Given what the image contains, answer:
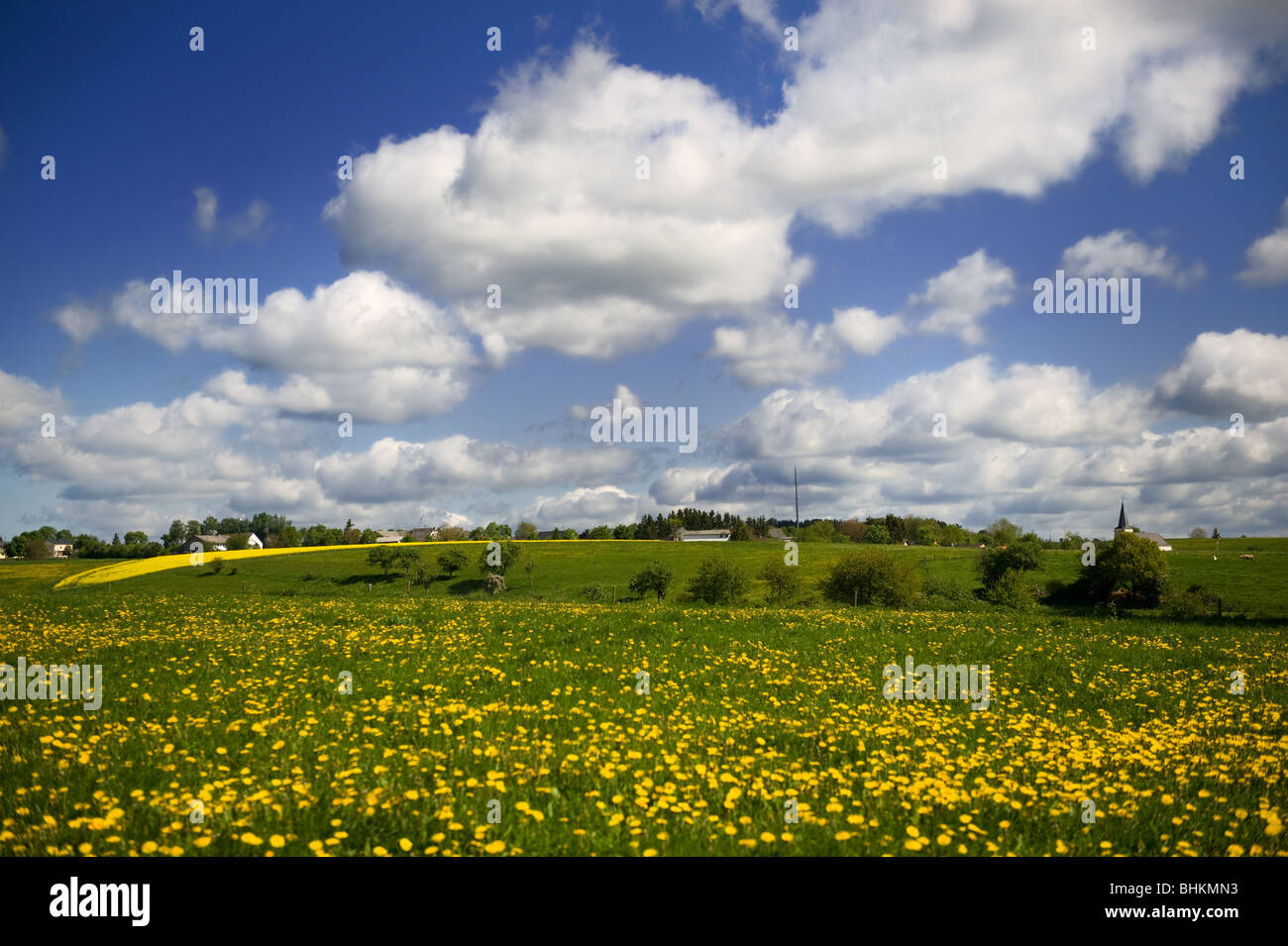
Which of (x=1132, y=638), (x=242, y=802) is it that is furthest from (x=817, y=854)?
(x=1132, y=638)

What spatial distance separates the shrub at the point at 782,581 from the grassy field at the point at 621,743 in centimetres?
4481

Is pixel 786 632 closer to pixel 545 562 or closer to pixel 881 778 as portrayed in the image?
pixel 881 778

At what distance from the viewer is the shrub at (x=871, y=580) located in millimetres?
66812

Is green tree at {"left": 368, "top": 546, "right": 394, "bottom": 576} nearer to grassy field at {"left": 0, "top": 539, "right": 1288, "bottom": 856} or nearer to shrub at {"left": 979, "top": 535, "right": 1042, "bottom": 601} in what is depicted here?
shrub at {"left": 979, "top": 535, "right": 1042, "bottom": 601}

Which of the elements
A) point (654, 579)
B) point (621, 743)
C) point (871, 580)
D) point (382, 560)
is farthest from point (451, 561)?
point (621, 743)

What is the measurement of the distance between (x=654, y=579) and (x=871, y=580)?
20.6 metres

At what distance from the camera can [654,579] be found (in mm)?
69062

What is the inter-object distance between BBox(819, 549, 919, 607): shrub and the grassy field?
153 ft

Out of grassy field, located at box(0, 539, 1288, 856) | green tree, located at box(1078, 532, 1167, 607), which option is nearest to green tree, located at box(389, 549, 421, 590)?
grassy field, located at box(0, 539, 1288, 856)

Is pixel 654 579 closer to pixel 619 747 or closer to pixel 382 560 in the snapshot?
pixel 382 560

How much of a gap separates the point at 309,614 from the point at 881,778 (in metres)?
18.6

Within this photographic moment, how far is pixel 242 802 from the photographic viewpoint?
297 inches

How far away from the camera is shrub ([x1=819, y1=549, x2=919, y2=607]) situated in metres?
66.8
